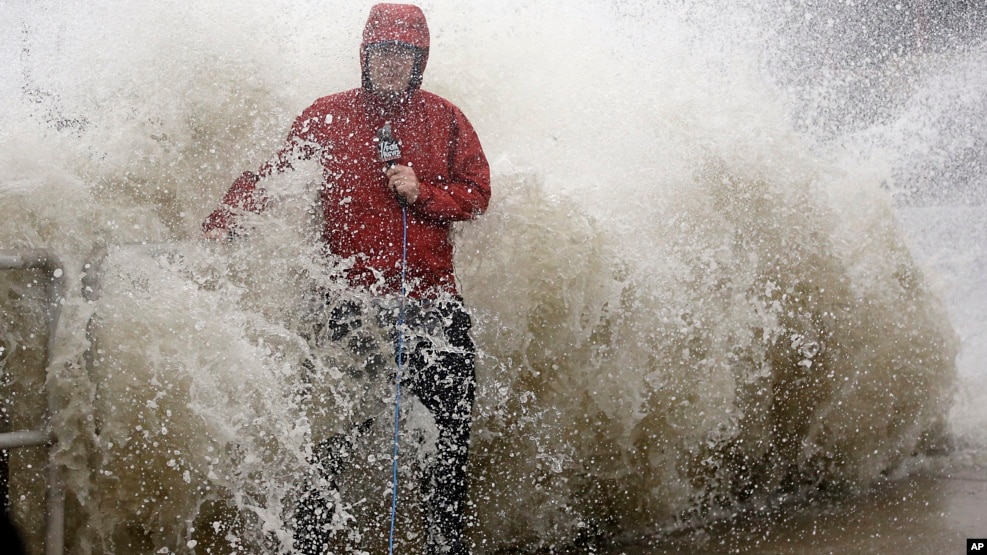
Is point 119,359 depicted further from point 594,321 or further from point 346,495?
point 594,321

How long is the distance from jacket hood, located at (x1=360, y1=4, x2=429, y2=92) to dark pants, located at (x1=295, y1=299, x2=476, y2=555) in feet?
1.90

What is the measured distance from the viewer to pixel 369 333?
A: 2238mm

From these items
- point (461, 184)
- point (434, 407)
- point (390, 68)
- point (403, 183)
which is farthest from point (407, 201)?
point (434, 407)

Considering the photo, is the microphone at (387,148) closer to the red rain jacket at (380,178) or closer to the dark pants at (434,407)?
the red rain jacket at (380,178)

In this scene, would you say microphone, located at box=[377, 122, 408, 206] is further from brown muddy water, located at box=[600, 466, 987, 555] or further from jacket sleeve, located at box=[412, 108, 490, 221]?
brown muddy water, located at box=[600, 466, 987, 555]

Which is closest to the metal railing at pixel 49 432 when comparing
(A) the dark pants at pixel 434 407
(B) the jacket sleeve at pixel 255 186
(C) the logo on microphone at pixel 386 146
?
(B) the jacket sleeve at pixel 255 186

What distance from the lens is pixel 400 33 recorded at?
2264mm

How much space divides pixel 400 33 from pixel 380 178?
0.37m

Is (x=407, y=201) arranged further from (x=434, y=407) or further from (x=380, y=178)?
(x=434, y=407)

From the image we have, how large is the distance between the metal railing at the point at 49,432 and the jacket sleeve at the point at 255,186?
0.36 metres

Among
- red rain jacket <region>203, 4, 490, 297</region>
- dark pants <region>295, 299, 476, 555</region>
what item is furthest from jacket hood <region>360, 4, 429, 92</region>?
dark pants <region>295, 299, 476, 555</region>

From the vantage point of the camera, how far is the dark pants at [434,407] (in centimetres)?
222

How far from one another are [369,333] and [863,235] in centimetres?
178

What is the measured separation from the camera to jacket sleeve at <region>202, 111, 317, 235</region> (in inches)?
87.7
